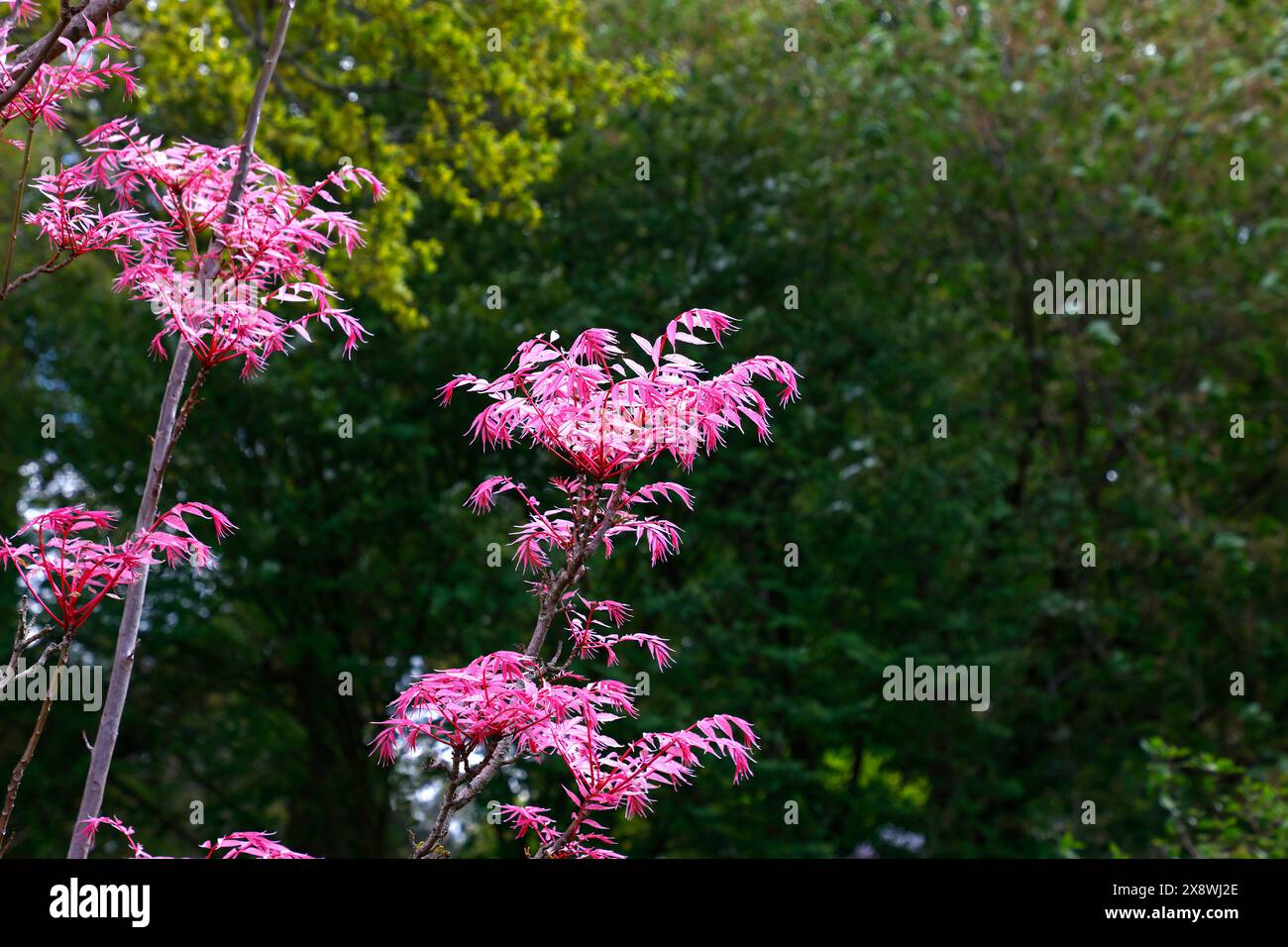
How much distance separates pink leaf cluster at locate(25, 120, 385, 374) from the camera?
273 centimetres

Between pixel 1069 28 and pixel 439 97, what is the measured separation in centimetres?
515

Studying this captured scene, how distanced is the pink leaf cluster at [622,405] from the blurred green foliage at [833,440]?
22.1 ft

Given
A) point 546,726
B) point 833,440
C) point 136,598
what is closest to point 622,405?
point 546,726

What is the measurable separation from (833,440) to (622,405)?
815 centimetres

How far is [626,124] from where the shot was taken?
1090cm

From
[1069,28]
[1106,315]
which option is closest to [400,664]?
[1106,315]

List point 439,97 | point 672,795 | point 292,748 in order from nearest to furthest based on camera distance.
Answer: point 439,97, point 672,795, point 292,748

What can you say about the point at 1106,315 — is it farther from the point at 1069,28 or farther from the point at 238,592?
the point at 238,592

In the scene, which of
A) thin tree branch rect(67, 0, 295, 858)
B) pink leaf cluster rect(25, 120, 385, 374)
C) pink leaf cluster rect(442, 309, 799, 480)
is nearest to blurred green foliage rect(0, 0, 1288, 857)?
pink leaf cluster rect(25, 120, 385, 374)

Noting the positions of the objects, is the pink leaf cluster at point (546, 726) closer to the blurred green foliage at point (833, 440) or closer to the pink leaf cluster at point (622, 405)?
the pink leaf cluster at point (622, 405)

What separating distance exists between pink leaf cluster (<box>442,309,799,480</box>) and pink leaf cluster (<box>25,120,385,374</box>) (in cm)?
45

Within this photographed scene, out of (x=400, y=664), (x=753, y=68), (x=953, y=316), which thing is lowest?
(x=400, y=664)

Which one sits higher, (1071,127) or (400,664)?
(1071,127)

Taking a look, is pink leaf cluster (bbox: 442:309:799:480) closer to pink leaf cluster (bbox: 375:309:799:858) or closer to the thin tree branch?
pink leaf cluster (bbox: 375:309:799:858)
